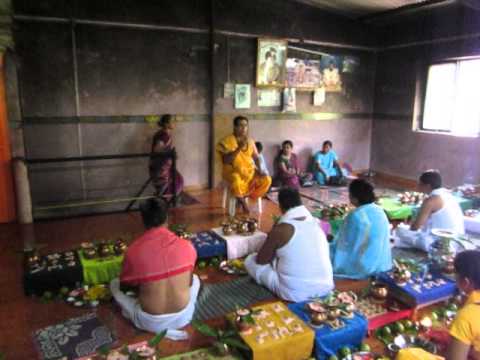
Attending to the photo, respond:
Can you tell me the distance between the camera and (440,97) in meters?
7.55

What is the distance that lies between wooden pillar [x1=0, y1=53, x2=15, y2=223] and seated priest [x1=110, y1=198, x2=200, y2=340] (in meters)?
3.40

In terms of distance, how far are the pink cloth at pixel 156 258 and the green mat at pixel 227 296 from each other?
A: 0.68m

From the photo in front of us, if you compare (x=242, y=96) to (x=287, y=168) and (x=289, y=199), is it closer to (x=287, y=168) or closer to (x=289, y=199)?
(x=287, y=168)

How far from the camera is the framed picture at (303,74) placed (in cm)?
761

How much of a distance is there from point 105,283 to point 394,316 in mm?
2428

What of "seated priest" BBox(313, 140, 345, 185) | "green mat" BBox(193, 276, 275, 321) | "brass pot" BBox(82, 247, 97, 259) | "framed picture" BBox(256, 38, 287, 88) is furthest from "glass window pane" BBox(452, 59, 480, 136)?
"brass pot" BBox(82, 247, 97, 259)

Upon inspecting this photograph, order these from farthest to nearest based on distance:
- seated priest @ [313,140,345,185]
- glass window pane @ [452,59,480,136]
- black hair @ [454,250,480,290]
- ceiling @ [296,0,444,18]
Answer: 1. seated priest @ [313,140,345,185]
2. glass window pane @ [452,59,480,136]
3. ceiling @ [296,0,444,18]
4. black hair @ [454,250,480,290]

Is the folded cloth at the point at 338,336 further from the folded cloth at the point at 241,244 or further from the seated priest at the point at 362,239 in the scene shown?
the folded cloth at the point at 241,244

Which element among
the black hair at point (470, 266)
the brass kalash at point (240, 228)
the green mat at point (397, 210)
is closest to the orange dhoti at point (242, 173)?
the brass kalash at point (240, 228)

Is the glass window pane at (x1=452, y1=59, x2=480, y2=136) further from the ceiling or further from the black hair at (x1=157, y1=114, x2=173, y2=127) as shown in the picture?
the black hair at (x1=157, y1=114, x2=173, y2=127)

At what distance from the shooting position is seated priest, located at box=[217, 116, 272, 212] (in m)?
5.46

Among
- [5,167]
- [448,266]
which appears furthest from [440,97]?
[5,167]

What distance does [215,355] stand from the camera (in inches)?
94.5

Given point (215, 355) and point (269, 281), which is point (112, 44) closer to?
point (269, 281)
